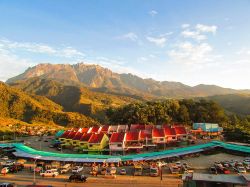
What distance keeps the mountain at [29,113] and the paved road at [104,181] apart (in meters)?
101

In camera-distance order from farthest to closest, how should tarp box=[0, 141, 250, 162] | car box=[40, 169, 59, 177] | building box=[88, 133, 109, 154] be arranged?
1. building box=[88, 133, 109, 154]
2. tarp box=[0, 141, 250, 162]
3. car box=[40, 169, 59, 177]

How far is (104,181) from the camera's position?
3803 centimetres

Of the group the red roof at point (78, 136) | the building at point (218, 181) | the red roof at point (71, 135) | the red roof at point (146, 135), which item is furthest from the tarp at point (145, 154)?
the building at point (218, 181)

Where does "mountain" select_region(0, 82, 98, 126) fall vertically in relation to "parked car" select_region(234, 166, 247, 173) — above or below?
above

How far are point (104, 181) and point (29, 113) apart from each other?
142251mm

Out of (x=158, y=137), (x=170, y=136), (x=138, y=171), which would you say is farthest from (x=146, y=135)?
(x=138, y=171)

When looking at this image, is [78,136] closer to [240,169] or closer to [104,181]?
[104,181]

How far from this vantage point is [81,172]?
43.2 metres

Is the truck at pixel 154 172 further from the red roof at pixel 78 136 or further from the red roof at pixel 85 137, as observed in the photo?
the red roof at pixel 78 136

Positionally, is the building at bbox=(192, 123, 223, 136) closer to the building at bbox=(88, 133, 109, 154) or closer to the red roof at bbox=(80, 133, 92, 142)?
the building at bbox=(88, 133, 109, 154)

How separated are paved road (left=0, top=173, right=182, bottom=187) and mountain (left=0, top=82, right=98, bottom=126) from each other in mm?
100972

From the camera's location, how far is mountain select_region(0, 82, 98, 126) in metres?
154

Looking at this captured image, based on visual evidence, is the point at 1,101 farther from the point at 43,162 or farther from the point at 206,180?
the point at 206,180

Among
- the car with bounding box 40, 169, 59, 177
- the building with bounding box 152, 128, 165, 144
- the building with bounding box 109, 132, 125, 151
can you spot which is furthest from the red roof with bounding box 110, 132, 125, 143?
the car with bounding box 40, 169, 59, 177
